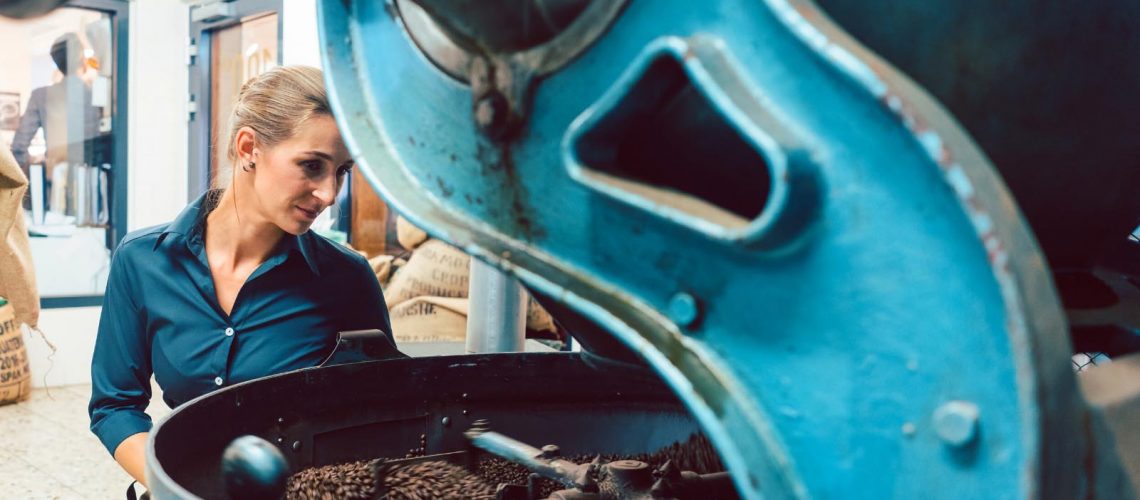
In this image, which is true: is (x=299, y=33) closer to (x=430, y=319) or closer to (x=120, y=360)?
(x=430, y=319)

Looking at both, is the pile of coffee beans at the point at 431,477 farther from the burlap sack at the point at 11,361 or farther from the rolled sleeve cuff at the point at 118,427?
the burlap sack at the point at 11,361

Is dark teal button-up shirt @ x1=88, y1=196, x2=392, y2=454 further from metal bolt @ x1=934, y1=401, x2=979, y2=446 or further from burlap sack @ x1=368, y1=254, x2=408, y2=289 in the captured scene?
burlap sack @ x1=368, y1=254, x2=408, y2=289

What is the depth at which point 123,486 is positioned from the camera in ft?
10.5

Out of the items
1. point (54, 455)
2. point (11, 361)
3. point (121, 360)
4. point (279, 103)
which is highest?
point (279, 103)

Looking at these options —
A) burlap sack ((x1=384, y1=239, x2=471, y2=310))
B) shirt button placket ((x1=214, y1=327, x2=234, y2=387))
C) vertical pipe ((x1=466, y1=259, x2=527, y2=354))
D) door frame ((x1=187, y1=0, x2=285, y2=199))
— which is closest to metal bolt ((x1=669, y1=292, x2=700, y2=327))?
shirt button placket ((x1=214, y1=327, x2=234, y2=387))

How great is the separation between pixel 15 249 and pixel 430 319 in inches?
67.3

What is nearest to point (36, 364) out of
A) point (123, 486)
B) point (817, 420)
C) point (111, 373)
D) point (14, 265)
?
point (14, 265)

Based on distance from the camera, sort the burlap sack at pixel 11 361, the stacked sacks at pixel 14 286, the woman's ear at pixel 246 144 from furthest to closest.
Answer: the burlap sack at pixel 11 361
the stacked sacks at pixel 14 286
the woman's ear at pixel 246 144

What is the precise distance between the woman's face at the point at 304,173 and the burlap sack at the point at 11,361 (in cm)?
302

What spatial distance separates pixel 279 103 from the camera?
61.5 inches

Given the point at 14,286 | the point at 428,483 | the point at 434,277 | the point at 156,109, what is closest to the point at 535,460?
the point at 428,483

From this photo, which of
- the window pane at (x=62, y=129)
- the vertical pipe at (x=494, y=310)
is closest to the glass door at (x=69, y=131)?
the window pane at (x=62, y=129)

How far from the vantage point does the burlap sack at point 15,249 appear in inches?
137

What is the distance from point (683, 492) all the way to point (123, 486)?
9.02 ft
